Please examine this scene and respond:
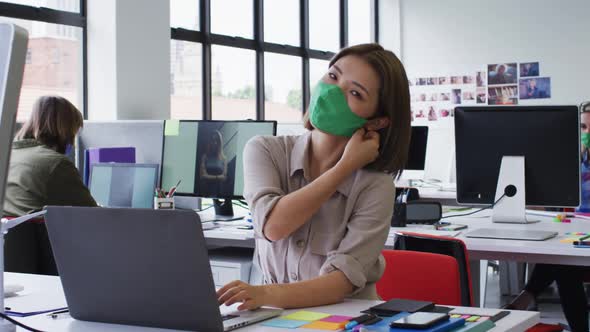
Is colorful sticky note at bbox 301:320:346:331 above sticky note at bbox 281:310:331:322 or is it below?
above

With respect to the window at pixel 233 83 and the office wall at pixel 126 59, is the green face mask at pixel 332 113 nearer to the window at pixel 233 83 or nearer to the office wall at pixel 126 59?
the office wall at pixel 126 59

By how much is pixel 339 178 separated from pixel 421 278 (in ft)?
1.61

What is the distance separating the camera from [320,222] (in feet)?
5.78

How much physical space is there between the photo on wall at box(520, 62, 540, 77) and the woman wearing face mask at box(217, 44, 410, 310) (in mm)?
6249

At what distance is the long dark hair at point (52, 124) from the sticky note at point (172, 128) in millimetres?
448

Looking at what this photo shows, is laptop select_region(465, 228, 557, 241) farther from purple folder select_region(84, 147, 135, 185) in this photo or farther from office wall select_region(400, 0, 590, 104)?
office wall select_region(400, 0, 590, 104)

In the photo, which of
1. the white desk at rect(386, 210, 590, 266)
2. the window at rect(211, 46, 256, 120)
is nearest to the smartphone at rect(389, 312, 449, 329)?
the white desk at rect(386, 210, 590, 266)

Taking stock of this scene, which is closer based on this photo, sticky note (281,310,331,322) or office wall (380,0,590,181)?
sticky note (281,310,331,322)

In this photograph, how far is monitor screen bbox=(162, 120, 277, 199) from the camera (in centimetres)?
341

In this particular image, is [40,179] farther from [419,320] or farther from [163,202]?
→ [419,320]

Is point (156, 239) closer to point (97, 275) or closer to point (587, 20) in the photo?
point (97, 275)

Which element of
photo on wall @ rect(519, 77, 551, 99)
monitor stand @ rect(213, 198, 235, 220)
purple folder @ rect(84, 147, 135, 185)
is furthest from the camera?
photo on wall @ rect(519, 77, 551, 99)

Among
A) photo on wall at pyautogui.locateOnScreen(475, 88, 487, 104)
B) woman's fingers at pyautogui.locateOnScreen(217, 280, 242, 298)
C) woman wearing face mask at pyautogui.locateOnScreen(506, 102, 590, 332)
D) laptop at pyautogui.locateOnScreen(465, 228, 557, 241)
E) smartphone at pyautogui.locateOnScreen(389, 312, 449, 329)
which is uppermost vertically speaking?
photo on wall at pyautogui.locateOnScreen(475, 88, 487, 104)

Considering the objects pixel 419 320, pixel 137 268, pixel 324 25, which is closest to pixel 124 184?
pixel 137 268
